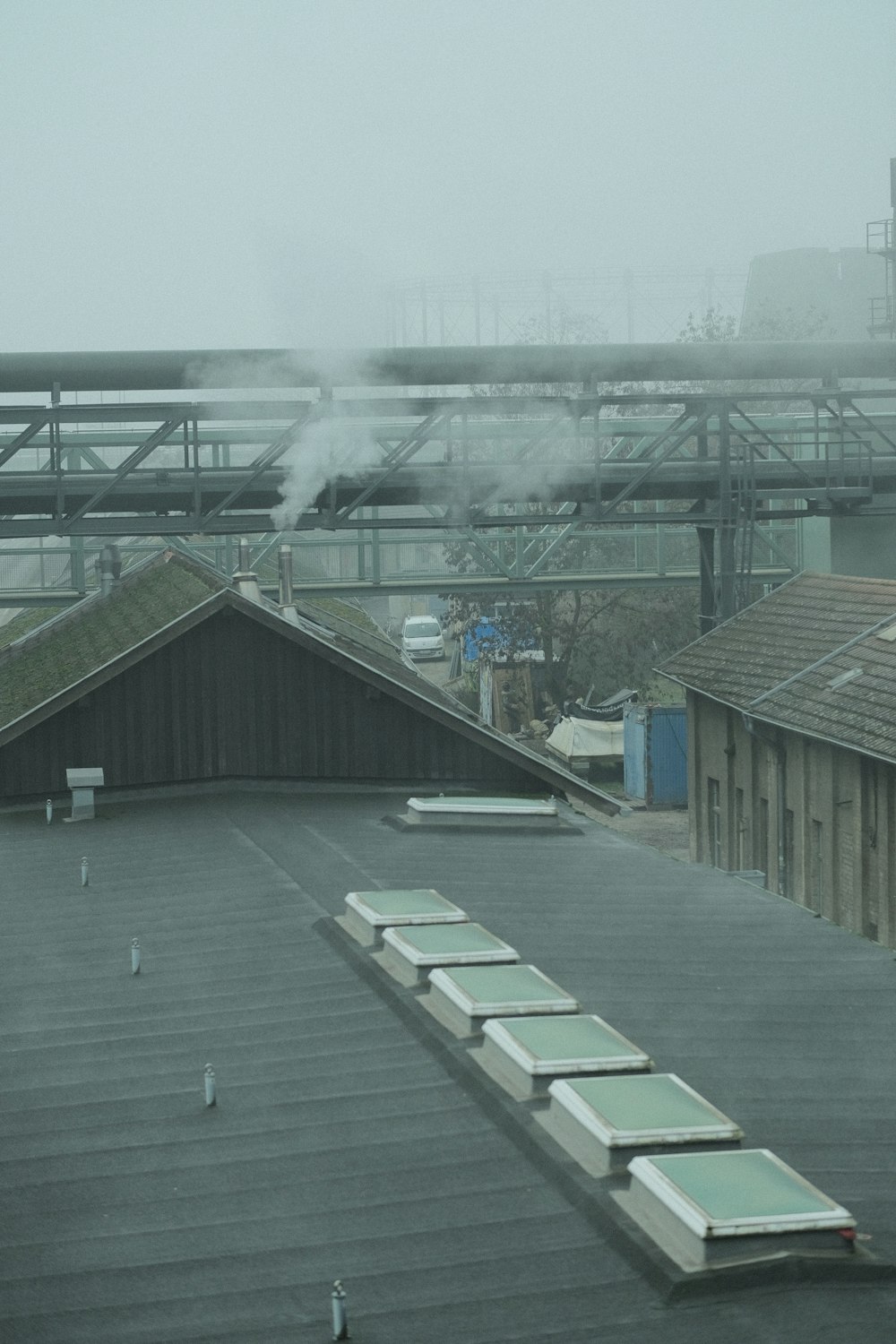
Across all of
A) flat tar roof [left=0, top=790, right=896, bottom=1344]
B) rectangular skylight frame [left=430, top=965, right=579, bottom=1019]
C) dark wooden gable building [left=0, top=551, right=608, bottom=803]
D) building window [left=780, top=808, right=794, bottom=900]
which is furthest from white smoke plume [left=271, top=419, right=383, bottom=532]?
rectangular skylight frame [left=430, top=965, right=579, bottom=1019]

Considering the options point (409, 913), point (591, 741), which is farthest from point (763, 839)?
point (591, 741)

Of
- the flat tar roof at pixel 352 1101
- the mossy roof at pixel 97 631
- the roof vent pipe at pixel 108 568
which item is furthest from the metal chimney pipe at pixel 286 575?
the flat tar roof at pixel 352 1101

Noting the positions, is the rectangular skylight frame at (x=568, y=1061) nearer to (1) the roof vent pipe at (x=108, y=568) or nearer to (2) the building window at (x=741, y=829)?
(2) the building window at (x=741, y=829)

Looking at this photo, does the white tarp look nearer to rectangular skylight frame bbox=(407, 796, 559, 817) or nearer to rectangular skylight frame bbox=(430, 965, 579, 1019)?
rectangular skylight frame bbox=(407, 796, 559, 817)

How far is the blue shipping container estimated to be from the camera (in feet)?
84.2

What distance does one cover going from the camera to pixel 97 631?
16.9 meters

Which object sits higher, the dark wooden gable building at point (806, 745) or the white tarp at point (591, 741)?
the dark wooden gable building at point (806, 745)

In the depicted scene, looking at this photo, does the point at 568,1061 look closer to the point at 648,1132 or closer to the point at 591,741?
the point at 648,1132

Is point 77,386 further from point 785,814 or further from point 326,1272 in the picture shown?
point 326,1272

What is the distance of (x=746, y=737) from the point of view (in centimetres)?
1750

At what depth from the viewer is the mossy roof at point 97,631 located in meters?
14.9

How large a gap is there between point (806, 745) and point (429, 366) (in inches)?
218

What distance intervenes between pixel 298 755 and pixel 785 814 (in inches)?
220

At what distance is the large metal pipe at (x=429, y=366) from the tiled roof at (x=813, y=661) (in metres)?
2.79
